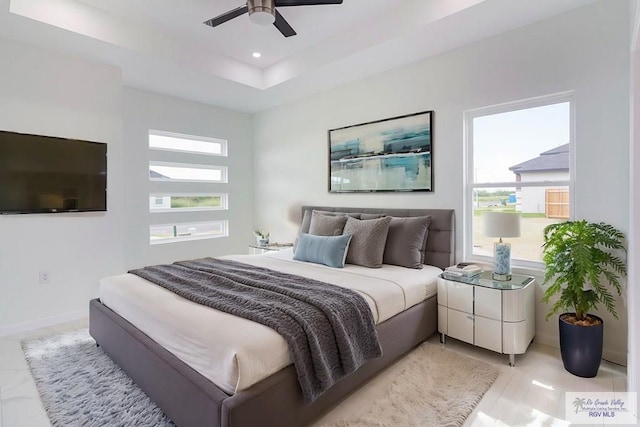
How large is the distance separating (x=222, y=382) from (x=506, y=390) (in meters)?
1.77

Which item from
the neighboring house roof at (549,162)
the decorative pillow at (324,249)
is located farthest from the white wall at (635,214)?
the decorative pillow at (324,249)

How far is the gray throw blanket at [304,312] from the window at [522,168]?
5.52 feet

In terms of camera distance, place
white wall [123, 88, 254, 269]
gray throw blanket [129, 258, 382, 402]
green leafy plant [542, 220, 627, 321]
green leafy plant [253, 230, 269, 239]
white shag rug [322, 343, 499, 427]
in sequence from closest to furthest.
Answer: gray throw blanket [129, 258, 382, 402]
white shag rug [322, 343, 499, 427]
green leafy plant [542, 220, 627, 321]
white wall [123, 88, 254, 269]
green leafy plant [253, 230, 269, 239]

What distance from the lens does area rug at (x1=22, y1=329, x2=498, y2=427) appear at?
1872mm

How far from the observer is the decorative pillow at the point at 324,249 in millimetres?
3146

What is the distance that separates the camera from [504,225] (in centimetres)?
257

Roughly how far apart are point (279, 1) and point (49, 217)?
297 centimetres

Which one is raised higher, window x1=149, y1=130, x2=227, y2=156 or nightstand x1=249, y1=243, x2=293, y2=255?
window x1=149, y1=130, x2=227, y2=156

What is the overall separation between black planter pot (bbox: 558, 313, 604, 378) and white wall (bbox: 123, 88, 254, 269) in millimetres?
4322

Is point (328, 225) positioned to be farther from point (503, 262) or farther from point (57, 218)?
point (57, 218)

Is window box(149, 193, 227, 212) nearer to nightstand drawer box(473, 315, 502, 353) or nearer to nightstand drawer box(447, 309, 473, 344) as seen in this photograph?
nightstand drawer box(447, 309, 473, 344)

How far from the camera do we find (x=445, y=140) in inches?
130

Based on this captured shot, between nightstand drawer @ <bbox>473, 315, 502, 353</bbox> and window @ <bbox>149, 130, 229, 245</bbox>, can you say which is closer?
nightstand drawer @ <bbox>473, 315, 502, 353</bbox>

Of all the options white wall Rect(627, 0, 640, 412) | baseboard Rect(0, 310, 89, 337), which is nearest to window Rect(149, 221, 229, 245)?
baseboard Rect(0, 310, 89, 337)
